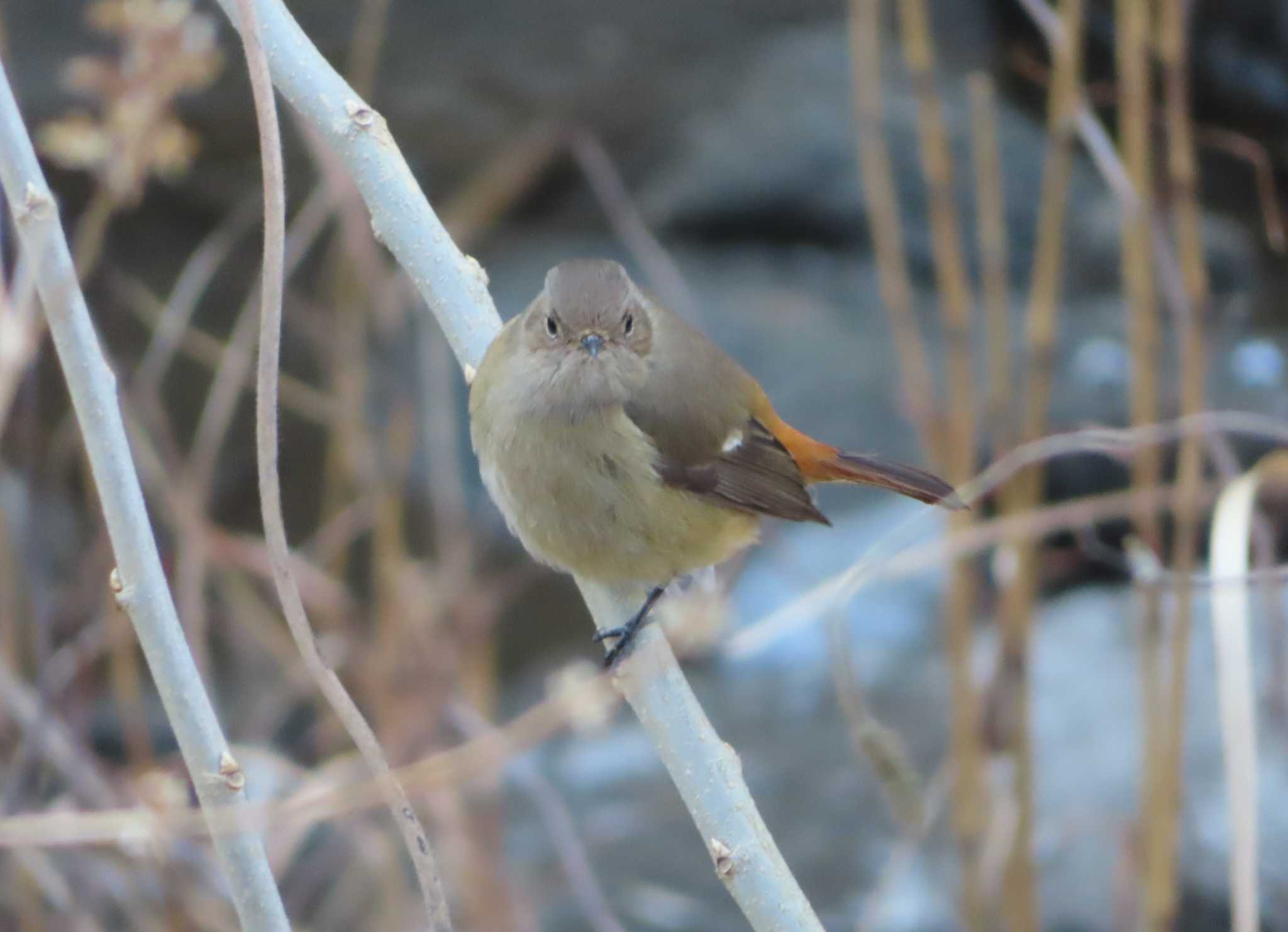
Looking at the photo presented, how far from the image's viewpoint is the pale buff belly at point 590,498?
2471 mm

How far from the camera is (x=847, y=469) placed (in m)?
2.82

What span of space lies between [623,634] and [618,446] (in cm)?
38

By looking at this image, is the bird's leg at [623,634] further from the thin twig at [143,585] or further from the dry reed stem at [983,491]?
the thin twig at [143,585]

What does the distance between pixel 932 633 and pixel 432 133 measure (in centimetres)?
487

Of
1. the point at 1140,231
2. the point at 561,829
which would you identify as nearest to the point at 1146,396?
the point at 1140,231

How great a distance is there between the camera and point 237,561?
365cm

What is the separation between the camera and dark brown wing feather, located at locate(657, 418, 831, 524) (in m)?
2.64

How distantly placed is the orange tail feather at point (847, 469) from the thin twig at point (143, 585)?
Result: 1480mm

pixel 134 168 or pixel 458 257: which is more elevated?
pixel 134 168

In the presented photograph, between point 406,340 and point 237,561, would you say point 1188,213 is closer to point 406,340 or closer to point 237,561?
point 237,561

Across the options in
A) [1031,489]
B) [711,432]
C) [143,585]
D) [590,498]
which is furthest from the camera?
[1031,489]

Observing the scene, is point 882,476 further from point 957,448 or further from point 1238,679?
point 1238,679

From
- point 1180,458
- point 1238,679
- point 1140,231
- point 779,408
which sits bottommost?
point 1238,679

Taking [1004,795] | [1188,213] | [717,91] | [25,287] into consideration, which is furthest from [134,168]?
[717,91]
